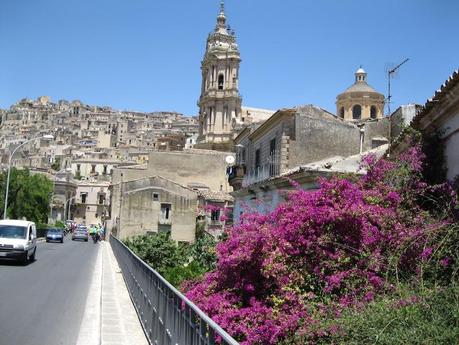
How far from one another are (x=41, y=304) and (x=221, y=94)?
75435 mm

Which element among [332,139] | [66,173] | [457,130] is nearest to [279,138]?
[332,139]

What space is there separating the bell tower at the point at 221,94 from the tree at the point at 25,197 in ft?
99.0

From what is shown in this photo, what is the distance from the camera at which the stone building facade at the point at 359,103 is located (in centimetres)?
5981

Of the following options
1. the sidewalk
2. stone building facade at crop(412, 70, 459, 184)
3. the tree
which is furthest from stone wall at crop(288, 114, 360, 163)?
the tree

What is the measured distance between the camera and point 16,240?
21.9m

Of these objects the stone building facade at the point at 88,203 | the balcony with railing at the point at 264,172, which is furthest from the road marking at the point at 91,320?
the stone building facade at the point at 88,203

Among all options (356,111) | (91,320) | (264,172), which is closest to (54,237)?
(264,172)

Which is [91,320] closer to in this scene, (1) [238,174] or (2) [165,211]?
(1) [238,174]

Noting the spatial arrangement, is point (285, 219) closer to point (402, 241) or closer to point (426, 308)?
point (402, 241)

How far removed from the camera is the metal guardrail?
527 centimetres

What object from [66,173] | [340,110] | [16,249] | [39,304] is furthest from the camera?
[66,173]

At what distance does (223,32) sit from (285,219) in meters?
84.7

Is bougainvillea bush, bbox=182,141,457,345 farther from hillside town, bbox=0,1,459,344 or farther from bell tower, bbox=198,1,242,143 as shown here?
bell tower, bbox=198,1,242,143

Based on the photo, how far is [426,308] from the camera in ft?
21.0
